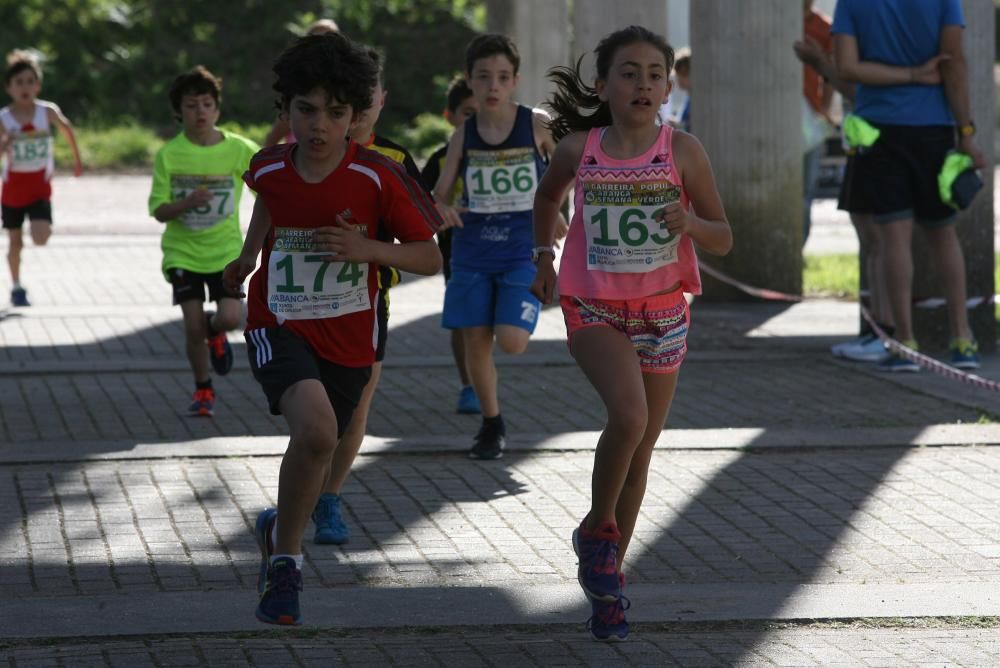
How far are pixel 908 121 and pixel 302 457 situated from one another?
618cm

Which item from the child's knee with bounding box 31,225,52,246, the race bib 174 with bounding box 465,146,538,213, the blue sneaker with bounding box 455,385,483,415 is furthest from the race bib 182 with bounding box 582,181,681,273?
the child's knee with bounding box 31,225,52,246

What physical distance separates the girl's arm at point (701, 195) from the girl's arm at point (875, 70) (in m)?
5.08

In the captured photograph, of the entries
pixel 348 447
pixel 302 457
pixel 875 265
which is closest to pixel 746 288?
pixel 875 265

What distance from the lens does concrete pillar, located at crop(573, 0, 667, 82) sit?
16422 millimetres

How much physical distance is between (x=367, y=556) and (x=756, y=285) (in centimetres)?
787

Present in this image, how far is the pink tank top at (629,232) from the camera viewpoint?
5.50 meters

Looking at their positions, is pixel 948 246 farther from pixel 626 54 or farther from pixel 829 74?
pixel 626 54

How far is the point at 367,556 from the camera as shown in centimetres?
629

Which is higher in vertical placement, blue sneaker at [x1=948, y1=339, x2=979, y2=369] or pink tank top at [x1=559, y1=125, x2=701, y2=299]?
pink tank top at [x1=559, y1=125, x2=701, y2=299]

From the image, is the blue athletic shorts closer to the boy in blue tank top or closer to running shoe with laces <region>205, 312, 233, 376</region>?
the boy in blue tank top

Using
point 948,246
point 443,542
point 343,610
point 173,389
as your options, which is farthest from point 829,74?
point 343,610

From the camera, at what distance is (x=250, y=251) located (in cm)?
564

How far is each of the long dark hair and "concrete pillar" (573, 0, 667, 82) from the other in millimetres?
10394

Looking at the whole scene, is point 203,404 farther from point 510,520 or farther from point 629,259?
point 629,259
